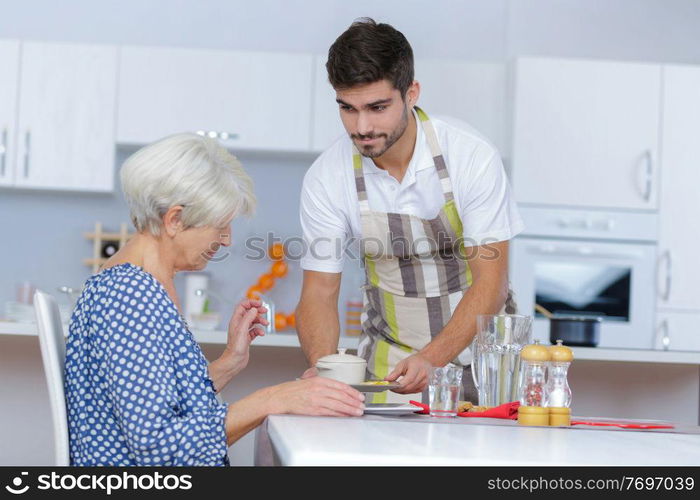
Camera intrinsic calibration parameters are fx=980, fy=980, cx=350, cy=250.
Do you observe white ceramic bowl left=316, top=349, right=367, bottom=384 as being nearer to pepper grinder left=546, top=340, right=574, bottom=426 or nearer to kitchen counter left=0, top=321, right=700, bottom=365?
pepper grinder left=546, top=340, right=574, bottom=426

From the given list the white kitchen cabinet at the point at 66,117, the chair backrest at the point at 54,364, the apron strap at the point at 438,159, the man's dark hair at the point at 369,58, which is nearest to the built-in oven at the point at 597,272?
the apron strap at the point at 438,159

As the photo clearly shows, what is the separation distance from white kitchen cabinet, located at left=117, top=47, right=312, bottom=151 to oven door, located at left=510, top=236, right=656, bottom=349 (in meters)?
1.15

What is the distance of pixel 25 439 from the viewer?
10.6 ft

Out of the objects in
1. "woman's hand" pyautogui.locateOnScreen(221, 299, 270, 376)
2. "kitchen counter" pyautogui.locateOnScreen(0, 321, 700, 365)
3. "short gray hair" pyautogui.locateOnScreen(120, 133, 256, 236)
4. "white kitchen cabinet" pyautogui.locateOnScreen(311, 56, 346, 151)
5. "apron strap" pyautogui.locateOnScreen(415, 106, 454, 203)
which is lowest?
Answer: "kitchen counter" pyautogui.locateOnScreen(0, 321, 700, 365)

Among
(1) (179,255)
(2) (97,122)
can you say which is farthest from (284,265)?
(1) (179,255)

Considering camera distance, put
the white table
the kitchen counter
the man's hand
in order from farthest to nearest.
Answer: the kitchen counter → the man's hand → the white table

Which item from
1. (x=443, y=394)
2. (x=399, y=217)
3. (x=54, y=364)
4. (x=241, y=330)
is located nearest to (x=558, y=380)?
(x=443, y=394)

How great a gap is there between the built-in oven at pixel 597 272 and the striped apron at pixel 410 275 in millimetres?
1598

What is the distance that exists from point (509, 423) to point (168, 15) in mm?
3513

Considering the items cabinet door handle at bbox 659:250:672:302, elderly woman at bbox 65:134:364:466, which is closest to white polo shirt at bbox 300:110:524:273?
elderly woman at bbox 65:134:364:466

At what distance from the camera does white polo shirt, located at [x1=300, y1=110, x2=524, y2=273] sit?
2.47 m

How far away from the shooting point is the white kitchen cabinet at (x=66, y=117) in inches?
167

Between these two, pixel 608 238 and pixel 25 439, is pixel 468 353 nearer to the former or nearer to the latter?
pixel 25 439

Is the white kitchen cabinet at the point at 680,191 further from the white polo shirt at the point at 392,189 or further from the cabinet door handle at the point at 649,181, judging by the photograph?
the white polo shirt at the point at 392,189
